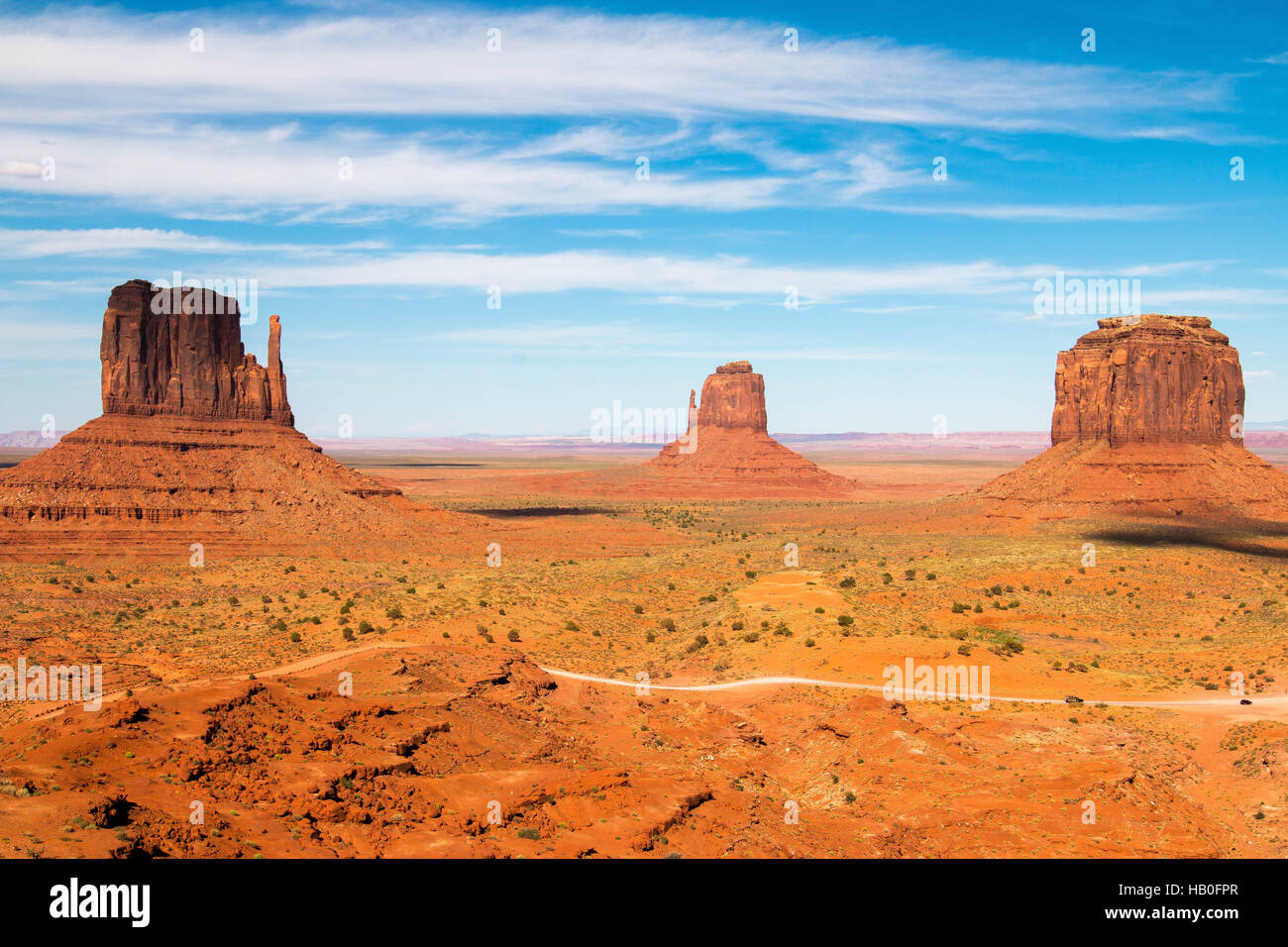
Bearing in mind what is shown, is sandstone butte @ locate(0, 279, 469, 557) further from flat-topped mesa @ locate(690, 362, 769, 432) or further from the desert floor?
flat-topped mesa @ locate(690, 362, 769, 432)

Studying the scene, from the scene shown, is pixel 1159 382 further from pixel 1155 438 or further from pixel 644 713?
pixel 644 713

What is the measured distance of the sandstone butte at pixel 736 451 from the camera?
157 m

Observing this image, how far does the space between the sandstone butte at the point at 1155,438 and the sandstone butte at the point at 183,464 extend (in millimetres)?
56814

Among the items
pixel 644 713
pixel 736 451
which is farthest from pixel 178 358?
pixel 736 451

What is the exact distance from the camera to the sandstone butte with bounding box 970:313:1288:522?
271ft

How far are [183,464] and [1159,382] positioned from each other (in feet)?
273

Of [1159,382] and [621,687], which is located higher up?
[1159,382]

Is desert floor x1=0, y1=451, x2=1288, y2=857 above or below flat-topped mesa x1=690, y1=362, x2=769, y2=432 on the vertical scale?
below

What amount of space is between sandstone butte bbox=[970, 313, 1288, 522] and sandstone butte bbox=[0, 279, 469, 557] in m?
56.8

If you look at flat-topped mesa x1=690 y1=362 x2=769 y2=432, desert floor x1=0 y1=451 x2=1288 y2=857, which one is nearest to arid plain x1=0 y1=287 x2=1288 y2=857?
desert floor x1=0 y1=451 x2=1288 y2=857

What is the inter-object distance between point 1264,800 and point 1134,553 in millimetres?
43383

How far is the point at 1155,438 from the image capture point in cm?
8644

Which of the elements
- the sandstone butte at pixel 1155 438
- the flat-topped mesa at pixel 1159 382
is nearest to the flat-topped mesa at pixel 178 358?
the sandstone butte at pixel 1155 438
